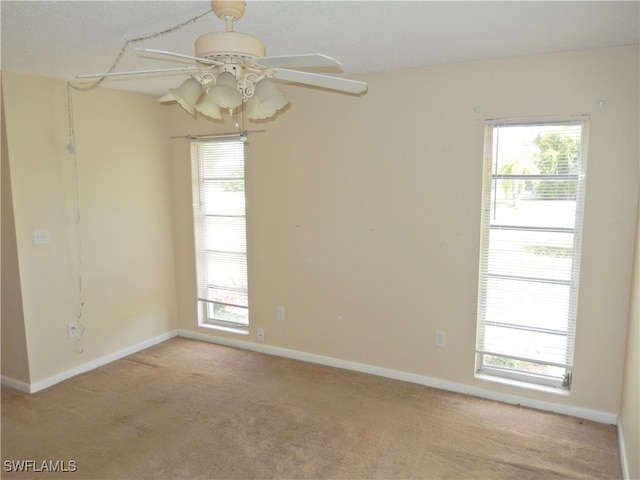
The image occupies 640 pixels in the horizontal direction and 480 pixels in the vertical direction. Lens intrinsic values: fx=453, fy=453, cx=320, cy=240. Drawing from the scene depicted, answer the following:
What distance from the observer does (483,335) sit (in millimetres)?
3350

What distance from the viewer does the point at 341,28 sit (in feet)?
7.83

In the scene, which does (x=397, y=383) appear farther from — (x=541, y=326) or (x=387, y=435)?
(x=541, y=326)

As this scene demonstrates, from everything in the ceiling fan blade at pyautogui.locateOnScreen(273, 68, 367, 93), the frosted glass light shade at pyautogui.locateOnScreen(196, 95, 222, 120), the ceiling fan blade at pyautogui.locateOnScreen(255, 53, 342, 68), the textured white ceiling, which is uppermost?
the textured white ceiling

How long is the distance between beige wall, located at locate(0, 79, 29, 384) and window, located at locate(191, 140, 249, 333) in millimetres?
1539

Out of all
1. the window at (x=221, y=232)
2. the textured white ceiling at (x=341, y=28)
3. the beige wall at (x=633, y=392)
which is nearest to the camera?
the textured white ceiling at (x=341, y=28)

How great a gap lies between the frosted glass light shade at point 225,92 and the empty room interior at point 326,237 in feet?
0.07

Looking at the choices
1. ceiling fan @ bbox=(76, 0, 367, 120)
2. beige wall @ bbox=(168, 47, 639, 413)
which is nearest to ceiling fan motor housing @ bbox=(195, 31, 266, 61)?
ceiling fan @ bbox=(76, 0, 367, 120)

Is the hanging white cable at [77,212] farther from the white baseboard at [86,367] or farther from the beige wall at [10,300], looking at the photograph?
the beige wall at [10,300]

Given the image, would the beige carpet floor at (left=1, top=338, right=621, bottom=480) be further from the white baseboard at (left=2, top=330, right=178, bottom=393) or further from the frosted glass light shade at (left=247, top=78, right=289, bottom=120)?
the frosted glass light shade at (left=247, top=78, right=289, bottom=120)
